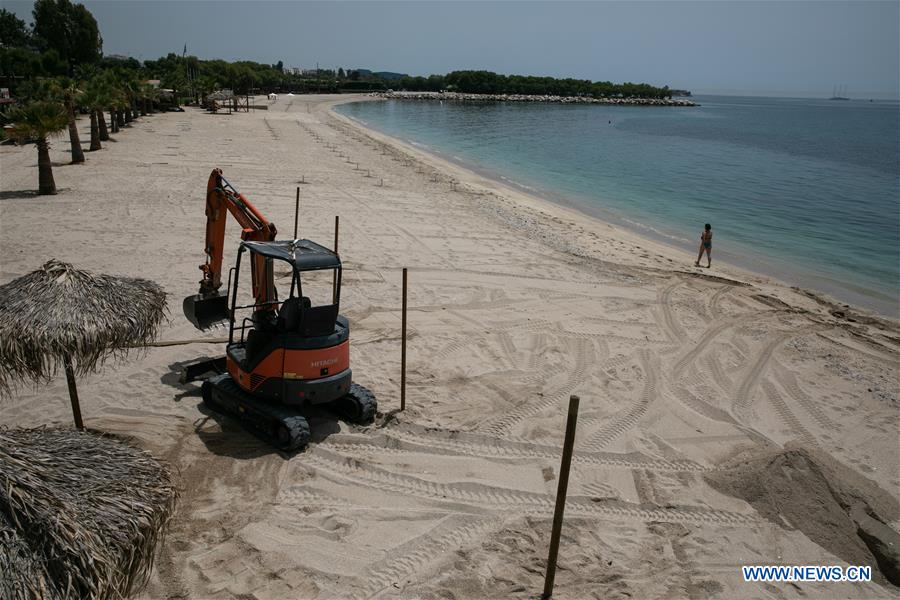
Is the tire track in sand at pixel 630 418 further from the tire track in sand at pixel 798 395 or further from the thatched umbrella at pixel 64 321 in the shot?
the thatched umbrella at pixel 64 321

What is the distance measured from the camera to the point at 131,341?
21.5 feet

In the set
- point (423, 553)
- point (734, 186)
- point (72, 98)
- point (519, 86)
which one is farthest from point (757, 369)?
point (519, 86)

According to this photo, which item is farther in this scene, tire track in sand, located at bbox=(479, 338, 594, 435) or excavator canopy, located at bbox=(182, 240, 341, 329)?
tire track in sand, located at bbox=(479, 338, 594, 435)

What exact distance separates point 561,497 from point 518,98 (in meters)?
144

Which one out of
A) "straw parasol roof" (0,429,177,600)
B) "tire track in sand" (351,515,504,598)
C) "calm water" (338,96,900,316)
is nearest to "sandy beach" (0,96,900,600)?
"tire track in sand" (351,515,504,598)

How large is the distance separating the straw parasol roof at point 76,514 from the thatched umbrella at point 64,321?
171 cm

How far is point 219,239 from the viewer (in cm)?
856

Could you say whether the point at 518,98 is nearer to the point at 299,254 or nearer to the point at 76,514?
the point at 299,254

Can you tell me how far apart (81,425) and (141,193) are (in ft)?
47.7

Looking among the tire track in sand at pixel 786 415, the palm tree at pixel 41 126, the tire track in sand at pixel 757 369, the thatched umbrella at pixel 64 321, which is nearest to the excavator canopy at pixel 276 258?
the thatched umbrella at pixel 64 321

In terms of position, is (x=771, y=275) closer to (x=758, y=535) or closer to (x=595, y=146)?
(x=758, y=535)

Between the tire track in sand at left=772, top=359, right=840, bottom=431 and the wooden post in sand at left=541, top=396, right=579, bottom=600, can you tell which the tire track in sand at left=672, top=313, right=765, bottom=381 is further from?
the wooden post in sand at left=541, top=396, right=579, bottom=600

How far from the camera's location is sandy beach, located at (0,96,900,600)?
227 inches

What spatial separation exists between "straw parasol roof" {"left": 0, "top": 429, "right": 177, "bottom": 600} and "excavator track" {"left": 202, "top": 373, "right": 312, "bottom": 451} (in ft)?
8.34
